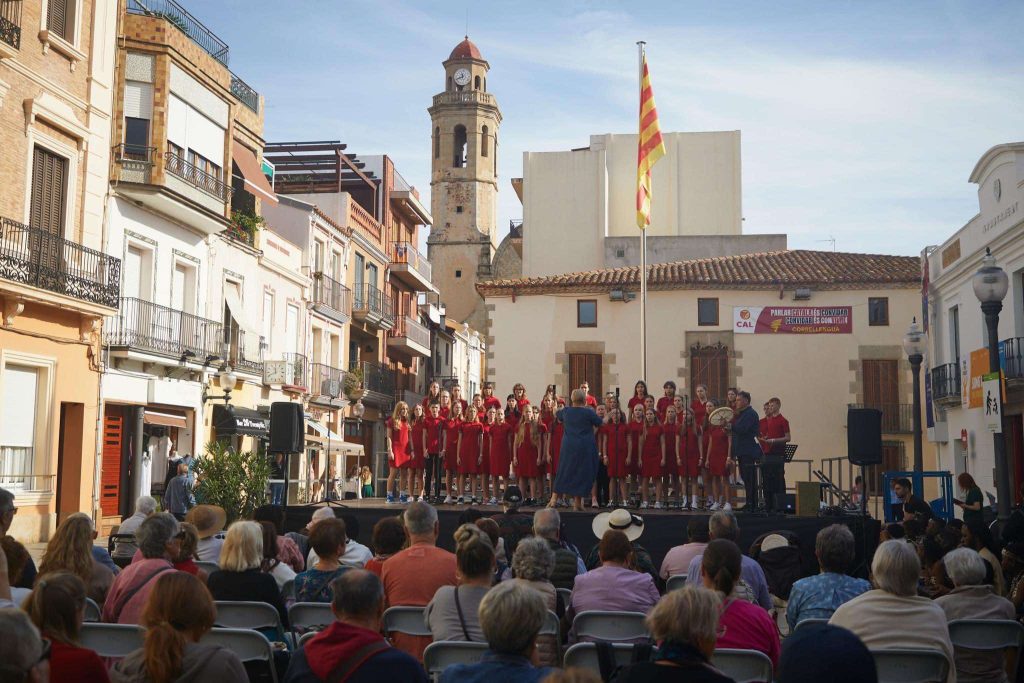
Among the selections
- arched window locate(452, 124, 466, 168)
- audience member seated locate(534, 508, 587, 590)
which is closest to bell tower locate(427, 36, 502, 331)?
arched window locate(452, 124, 466, 168)

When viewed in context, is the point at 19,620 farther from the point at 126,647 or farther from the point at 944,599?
the point at 944,599

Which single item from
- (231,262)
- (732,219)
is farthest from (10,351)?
(732,219)

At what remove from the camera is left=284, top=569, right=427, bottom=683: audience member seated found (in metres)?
4.58

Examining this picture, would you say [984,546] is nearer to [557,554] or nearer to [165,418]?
[557,554]

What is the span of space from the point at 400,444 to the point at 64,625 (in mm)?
13925

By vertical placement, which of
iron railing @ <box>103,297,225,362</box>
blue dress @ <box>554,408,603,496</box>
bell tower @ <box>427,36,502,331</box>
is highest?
bell tower @ <box>427,36,502,331</box>

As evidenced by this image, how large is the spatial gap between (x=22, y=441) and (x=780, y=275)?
23572 mm

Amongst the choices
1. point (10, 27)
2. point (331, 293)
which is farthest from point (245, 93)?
point (10, 27)

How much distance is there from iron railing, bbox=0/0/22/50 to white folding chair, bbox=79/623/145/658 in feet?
58.1

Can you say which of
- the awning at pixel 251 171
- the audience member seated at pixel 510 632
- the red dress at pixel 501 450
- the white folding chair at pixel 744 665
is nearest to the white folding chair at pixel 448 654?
the audience member seated at pixel 510 632

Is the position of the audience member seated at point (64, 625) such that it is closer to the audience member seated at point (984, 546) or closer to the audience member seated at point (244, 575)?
the audience member seated at point (244, 575)

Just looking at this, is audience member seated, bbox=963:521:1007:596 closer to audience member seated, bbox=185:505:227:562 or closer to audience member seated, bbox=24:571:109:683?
audience member seated, bbox=185:505:227:562

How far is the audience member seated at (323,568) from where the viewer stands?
7.03 m

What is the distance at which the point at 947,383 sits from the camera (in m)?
30.9
